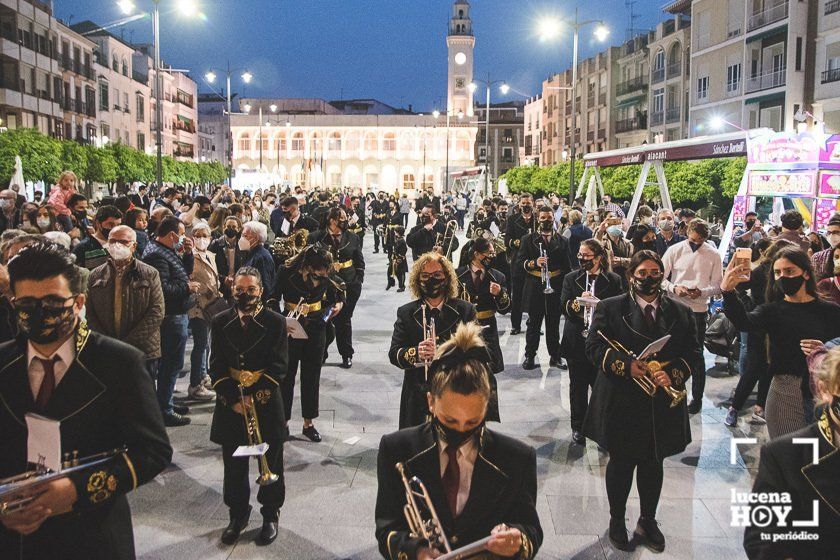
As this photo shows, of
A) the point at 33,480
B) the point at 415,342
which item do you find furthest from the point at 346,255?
the point at 33,480

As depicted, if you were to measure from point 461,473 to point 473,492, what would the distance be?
0.09 metres

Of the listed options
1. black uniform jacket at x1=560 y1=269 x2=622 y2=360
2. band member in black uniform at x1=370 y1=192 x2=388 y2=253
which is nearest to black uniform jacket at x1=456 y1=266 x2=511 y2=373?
black uniform jacket at x1=560 y1=269 x2=622 y2=360

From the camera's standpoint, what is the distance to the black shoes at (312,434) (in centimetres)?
704

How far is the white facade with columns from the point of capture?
102062 millimetres

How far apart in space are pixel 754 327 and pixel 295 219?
823cm

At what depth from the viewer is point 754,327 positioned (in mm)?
5234

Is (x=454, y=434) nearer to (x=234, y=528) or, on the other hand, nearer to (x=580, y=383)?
(x=234, y=528)

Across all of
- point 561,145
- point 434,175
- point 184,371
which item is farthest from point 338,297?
point 434,175

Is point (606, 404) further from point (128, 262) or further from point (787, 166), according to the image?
point (787, 166)

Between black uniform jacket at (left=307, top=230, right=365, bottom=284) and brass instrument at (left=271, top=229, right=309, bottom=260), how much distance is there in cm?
31

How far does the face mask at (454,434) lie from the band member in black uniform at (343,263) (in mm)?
6407

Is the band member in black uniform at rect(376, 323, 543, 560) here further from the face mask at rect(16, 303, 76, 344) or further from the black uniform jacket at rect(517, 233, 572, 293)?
the black uniform jacket at rect(517, 233, 572, 293)

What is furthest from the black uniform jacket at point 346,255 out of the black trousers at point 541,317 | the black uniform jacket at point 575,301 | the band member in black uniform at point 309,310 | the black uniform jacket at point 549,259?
the black uniform jacket at point 575,301

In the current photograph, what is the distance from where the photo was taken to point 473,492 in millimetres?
2922
